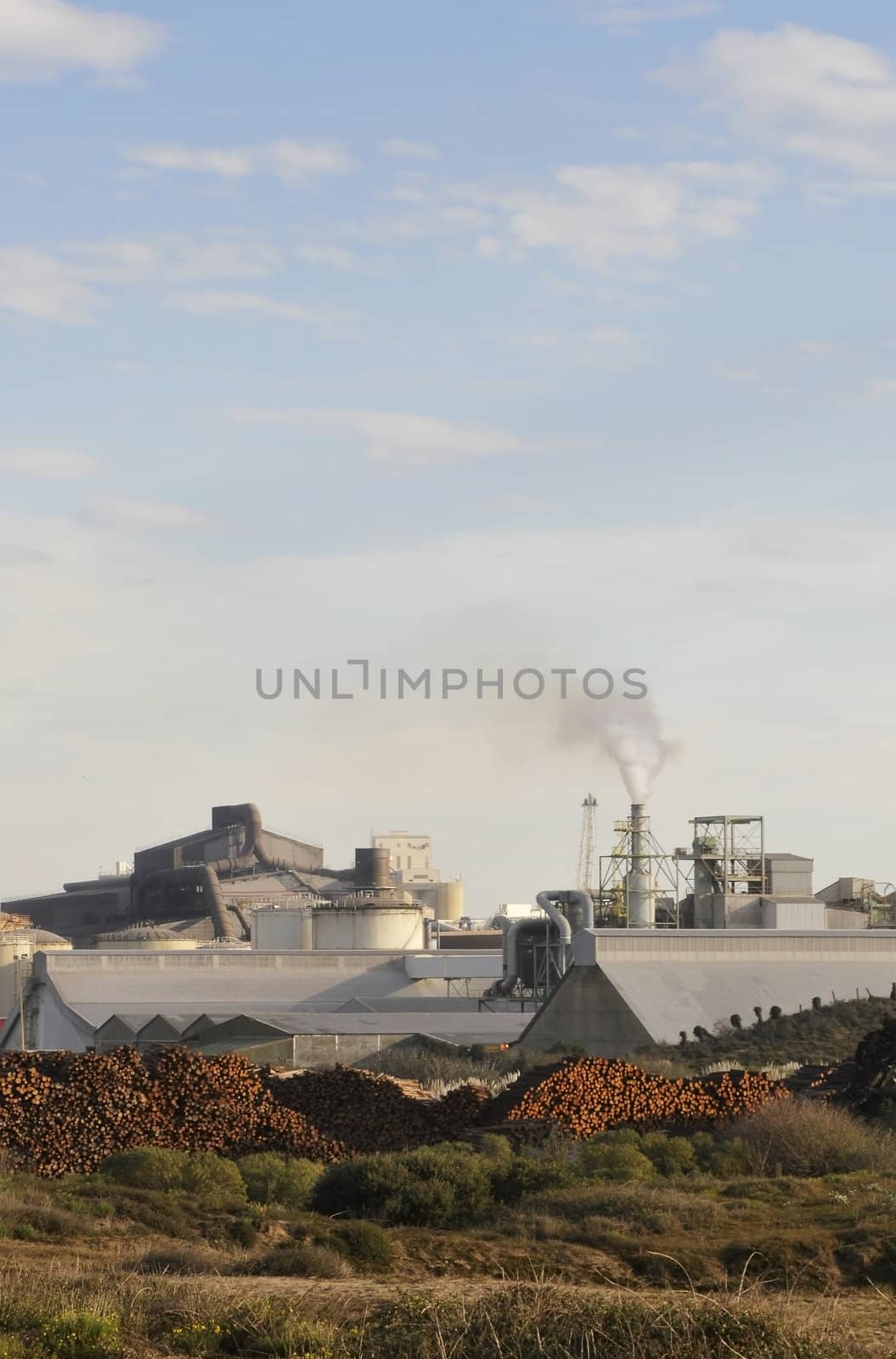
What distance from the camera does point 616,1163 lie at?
2539 cm

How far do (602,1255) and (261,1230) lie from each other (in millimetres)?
4578

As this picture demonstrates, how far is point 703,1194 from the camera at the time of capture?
75.2ft

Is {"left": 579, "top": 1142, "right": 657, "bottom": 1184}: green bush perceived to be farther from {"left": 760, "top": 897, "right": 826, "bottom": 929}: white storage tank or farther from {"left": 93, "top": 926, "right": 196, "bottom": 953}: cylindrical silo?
{"left": 93, "top": 926, "right": 196, "bottom": 953}: cylindrical silo

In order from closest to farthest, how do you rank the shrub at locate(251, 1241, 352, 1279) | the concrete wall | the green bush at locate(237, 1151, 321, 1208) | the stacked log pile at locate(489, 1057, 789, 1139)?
the shrub at locate(251, 1241, 352, 1279)
the green bush at locate(237, 1151, 321, 1208)
the stacked log pile at locate(489, 1057, 789, 1139)
the concrete wall

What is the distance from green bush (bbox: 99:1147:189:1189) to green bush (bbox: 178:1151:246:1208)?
115 millimetres

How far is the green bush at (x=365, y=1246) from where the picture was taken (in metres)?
18.5

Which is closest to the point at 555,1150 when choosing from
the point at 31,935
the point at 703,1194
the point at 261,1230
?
the point at 703,1194

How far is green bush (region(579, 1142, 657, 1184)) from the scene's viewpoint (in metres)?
24.7

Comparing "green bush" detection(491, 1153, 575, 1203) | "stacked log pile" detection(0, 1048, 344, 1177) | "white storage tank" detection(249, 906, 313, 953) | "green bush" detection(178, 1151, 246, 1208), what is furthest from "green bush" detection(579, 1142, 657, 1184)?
"white storage tank" detection(249, 906, 313, 953)

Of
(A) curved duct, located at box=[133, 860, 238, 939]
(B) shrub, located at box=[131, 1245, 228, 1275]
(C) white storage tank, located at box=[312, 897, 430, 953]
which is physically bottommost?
(B) shrub, located at box=[131, 1245, 228, 1275]

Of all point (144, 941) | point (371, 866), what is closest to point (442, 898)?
point (371, 866)

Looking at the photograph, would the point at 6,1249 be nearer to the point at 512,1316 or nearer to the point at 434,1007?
the point at 512,1316

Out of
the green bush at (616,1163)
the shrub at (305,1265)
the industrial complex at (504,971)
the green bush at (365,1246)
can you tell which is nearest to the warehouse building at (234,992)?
the industrial complex at (504,971)

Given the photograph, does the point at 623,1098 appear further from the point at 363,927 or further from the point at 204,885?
the point at 204,885
